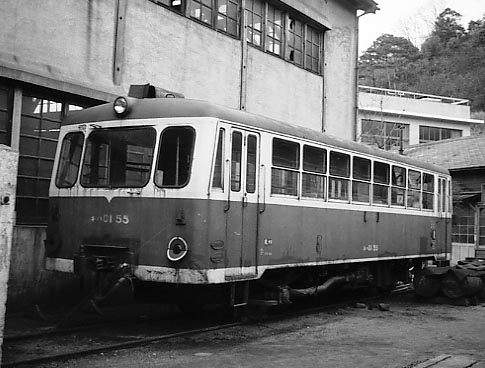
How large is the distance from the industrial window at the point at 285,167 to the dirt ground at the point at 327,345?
197 cm

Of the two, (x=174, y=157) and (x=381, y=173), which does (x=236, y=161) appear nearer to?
(x=174, y=157)

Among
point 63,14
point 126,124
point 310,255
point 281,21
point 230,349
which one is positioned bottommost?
point 230,349

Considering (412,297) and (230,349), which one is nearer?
(230,349)

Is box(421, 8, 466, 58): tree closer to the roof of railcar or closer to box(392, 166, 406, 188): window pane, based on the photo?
box(392, 166, 406, 188): window pane

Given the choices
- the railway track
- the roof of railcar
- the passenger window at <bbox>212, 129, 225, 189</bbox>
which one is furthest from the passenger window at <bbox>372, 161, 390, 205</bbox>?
the passenger window at <bbox>212, 129, 225, 189</bbox>

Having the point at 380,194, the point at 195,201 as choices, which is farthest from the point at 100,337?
the point at 380,194

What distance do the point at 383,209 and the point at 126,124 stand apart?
5.46 meters

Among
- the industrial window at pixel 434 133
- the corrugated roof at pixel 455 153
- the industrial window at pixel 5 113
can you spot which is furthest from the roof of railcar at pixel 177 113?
the industrial window at pixel 434 133

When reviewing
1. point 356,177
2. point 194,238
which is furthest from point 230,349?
point 356,177

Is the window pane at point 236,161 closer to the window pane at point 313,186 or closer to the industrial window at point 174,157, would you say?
the industrial window at point 174,157

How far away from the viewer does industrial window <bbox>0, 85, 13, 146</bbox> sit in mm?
9586

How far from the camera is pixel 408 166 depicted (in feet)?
40.7

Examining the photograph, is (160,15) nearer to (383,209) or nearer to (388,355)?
(383,209)

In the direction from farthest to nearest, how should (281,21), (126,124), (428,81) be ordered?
1. (428,81)
2. (281,21)
3. (126,124)
